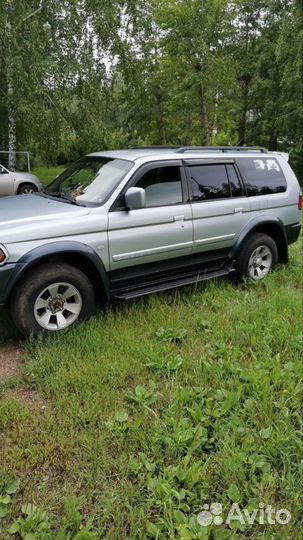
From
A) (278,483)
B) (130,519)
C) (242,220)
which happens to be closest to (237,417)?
(278,483)

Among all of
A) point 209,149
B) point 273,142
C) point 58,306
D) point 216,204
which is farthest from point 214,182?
point 273,142

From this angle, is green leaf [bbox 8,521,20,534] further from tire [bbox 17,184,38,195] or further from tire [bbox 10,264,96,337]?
tire [bbox 17,184,38,195]

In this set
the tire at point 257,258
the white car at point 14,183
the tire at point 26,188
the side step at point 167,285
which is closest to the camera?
the side step at point 167,285

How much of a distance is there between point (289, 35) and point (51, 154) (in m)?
8.12

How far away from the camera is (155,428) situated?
8.53ft

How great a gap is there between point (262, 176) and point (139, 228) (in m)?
2.13

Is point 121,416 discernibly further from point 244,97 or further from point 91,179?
point 244,97

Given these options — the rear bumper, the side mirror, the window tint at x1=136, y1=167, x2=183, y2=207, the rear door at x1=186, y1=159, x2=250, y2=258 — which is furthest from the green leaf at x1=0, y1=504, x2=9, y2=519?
the rear bumper

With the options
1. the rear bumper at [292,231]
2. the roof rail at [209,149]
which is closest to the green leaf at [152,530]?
the roof rail at [209,149]

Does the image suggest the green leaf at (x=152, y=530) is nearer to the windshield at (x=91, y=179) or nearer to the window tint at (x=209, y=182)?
the windshield at (x=91, y=179)

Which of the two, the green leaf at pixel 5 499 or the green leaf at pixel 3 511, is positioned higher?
the green leaf at pixel 5 499

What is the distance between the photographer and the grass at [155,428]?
81.2 inches

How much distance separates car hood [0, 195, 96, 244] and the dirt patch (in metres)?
0.99

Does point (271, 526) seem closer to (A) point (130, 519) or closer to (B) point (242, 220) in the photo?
(A) point (130, 519)
